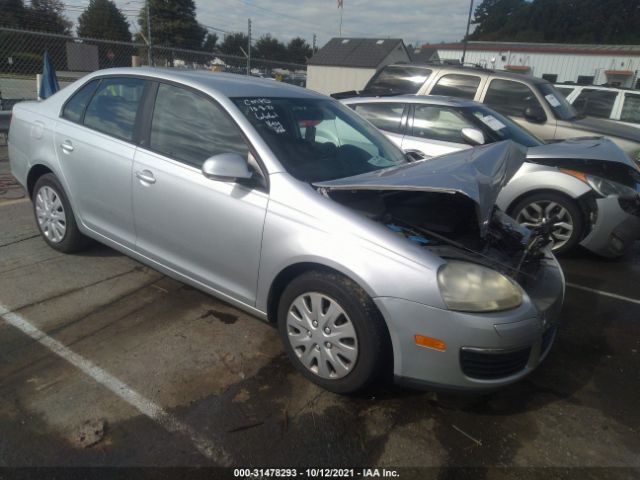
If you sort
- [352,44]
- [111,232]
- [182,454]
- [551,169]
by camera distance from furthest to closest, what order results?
[352,44]
[551,169]
[111,232]
[182,454]

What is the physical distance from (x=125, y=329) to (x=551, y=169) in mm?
4268

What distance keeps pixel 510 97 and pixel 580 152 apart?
91.6 inches

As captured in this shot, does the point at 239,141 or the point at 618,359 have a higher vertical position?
the point at 239,141

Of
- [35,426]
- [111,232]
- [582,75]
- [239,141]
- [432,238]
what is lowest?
[35,426]

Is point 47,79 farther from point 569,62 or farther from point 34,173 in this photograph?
point 569,62

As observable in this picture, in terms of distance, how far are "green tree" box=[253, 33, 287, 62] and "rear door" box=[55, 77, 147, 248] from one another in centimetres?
7186

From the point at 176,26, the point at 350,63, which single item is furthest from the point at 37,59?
the point at 176,26

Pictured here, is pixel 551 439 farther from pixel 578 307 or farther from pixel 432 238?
pixel 578 307

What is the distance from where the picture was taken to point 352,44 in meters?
27.9

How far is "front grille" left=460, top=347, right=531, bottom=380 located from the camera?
2.29 metres

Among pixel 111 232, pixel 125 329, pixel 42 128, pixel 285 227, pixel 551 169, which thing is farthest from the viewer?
pixel 551 169

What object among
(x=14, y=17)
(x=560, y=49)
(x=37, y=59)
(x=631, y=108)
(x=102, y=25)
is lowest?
(x=37, y=59)

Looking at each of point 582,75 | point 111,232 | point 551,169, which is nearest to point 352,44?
point 582,75

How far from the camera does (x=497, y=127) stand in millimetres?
5383
